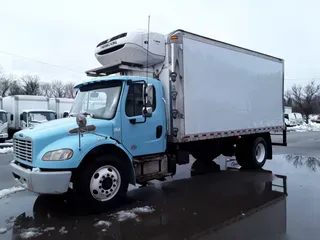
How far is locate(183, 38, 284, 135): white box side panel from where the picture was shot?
22.9ft

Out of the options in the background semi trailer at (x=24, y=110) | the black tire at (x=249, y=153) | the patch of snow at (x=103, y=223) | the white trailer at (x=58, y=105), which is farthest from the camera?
the white trailer at (x=58, y=105)

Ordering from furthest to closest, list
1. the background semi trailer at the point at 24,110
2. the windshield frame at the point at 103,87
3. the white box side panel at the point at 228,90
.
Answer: the background semi trailer at the point at 24,110 → the white box side panel at the point at 228,90 → the windshield frame at the point at 103,87

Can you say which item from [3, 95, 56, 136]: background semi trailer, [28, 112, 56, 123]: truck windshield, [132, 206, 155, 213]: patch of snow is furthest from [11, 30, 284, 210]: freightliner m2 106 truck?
[3, 95, 56, 136]: background semi trailer

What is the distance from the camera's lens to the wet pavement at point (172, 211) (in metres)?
4.49

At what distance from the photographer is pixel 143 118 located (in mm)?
Answer: 6059

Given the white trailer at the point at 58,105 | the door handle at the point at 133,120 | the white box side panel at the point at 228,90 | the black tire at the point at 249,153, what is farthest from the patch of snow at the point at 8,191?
the white trailer at the point at 58,105

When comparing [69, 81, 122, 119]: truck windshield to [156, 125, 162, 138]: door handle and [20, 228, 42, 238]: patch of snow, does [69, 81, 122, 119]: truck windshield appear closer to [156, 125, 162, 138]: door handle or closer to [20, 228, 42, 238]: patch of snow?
[156, 125, 162, 138]: door handle

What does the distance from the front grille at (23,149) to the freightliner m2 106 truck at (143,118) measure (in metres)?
0.02

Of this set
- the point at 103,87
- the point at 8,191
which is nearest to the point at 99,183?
the point at 103,87

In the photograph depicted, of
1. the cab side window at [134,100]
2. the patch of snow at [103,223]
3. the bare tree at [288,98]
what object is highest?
the bare tree at [288,98]

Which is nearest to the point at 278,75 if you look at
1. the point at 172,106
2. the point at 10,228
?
the point at 172,106

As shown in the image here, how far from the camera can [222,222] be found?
488 cm

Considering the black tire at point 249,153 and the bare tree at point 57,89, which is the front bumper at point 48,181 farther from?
the bare tree at point 57,89

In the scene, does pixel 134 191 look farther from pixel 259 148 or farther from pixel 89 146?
pixel 259 148
